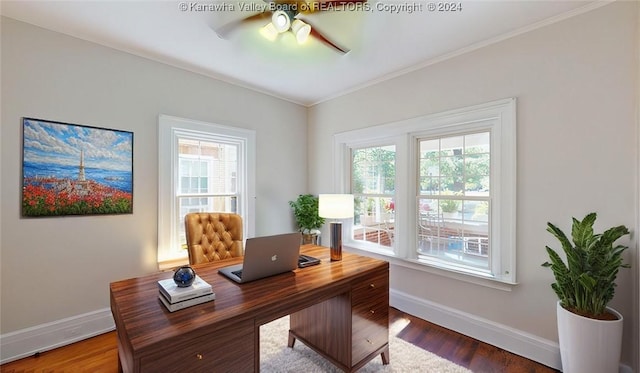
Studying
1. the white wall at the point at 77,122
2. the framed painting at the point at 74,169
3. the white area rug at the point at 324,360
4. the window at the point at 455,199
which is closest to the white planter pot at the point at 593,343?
the white area rug at the point at 324,360

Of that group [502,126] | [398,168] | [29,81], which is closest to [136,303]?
[29,81]

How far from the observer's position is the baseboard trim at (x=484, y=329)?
2037mm

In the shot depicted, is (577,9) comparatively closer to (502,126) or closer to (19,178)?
(502,126)

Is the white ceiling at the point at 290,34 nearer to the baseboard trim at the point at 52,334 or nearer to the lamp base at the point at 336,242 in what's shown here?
the lamp base at the point at 336,242

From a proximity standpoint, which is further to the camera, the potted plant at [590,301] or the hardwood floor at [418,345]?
the hardwood floor at [418,345]

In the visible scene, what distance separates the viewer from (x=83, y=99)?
2.33 m

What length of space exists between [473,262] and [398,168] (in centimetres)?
121

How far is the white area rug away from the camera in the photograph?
195 centimetres

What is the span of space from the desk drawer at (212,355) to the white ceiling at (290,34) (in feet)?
6.20

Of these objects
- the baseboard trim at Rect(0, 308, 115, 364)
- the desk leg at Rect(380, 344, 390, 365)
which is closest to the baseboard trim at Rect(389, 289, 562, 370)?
the desk leg at Rect(380, 344, 390, 365)

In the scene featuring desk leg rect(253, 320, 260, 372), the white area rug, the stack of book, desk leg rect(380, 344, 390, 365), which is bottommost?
the white area rug

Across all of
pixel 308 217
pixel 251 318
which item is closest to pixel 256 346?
pixel 251 318

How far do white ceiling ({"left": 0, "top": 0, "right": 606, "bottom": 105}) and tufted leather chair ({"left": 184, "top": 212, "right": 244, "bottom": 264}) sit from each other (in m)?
1.51

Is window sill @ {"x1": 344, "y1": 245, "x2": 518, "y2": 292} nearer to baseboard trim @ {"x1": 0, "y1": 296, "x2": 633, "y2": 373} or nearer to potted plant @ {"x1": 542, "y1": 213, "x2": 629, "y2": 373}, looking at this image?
baseboard trim @ {"x1": 0, "y1": 296, "x2": 633, "y2": 373}
